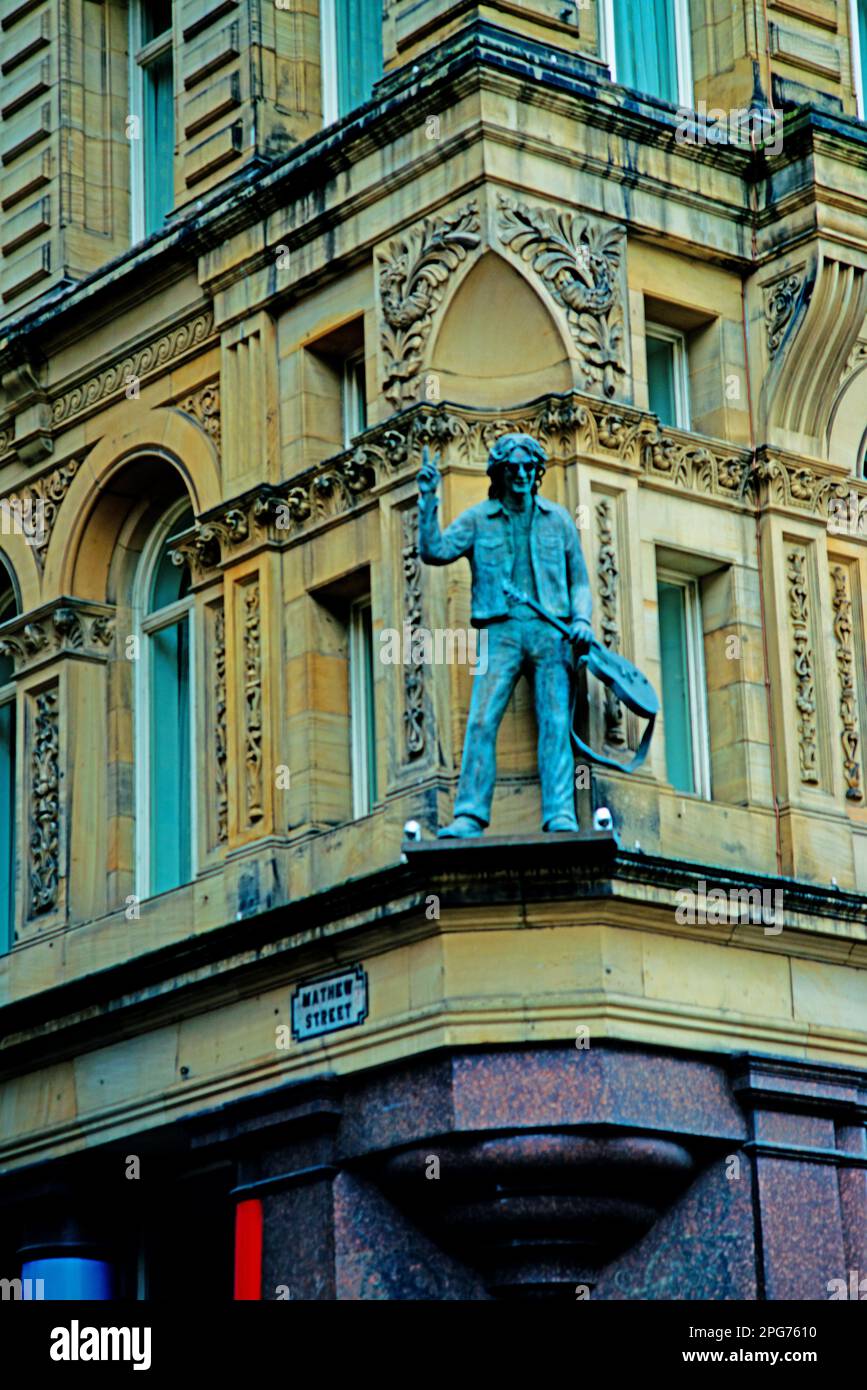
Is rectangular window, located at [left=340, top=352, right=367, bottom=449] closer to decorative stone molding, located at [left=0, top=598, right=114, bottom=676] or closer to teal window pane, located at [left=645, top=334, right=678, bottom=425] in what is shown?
teal window pane, located at [left=645, top=334, right=678, bottom=425]

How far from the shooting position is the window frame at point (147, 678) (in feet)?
92.0

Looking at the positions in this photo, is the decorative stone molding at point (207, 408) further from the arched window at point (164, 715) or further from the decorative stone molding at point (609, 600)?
the decorative stone molding at point (609, 600)

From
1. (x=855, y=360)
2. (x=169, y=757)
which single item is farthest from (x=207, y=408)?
(x=855, y=360)

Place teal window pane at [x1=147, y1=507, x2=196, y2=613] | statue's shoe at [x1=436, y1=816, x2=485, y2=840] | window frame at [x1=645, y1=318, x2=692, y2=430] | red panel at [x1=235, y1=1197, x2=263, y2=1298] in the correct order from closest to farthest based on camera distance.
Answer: statue's shoe at [x1=436, y1=816, x2=485, y2=840], red panel at [x1=235, y1=1197, x2=263, y2=1298], window frame at [x1=645, y1=318, x2=692, y2=430], teal window pane at [x1=147, y1=507, x2=196, y2=613]

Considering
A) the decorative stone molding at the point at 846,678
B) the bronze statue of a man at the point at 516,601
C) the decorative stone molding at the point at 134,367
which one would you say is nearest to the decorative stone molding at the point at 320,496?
the bronze statue of a man at the point at 516,601

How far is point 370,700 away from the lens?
86.0ft

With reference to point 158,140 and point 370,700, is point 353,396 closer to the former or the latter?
point 370,700

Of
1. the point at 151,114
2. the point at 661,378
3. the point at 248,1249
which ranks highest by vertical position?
the point at 151,114

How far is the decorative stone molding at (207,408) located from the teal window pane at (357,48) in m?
→ 2.66

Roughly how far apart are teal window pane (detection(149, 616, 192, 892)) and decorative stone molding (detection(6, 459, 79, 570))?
1480 millimetres

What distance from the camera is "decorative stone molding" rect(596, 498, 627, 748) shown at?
24516 millimetres

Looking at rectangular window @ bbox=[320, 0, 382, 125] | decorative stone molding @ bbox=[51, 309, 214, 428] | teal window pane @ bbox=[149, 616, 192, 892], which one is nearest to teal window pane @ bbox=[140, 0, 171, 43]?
rectangular window @ bbox=[320, 0, 382, 125]

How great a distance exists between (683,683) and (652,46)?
558cm
